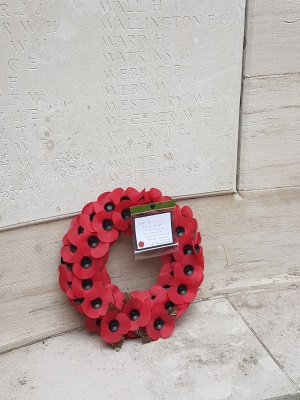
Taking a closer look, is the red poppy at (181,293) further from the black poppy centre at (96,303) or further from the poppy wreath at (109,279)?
the black poppy centre at (96,303)

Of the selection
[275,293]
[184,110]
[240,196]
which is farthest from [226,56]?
[275,293]

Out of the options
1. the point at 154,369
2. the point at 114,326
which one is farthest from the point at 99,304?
the point at 154,369

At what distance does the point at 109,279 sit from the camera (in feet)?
8.84

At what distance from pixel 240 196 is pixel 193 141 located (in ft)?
1.38

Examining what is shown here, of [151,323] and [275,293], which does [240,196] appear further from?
[151,323]

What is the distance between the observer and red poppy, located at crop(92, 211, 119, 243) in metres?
2.56

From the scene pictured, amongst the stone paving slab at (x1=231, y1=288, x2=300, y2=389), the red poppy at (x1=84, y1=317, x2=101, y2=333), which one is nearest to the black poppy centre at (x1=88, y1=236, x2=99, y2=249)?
the red poppy at (x1=84, y1=317, x2=101, y2=333)

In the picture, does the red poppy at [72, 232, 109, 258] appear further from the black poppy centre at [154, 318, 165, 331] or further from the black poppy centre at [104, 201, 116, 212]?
the black poppy centre at [154, 318, 165, 331]

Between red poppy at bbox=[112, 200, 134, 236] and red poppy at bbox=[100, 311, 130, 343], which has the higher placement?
red poppy at bbox=[112, 200, 134, 236]

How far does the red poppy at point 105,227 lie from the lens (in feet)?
8.39

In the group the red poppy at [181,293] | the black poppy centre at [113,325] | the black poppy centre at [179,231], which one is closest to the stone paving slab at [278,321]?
the red poppy at [181,293]

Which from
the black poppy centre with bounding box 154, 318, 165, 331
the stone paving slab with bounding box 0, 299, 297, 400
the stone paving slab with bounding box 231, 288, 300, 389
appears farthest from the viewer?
the black poppy centre with bounding box 154, 318, 165, 331

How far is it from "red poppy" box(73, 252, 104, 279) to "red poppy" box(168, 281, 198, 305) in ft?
1.25

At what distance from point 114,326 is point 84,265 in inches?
12.2
